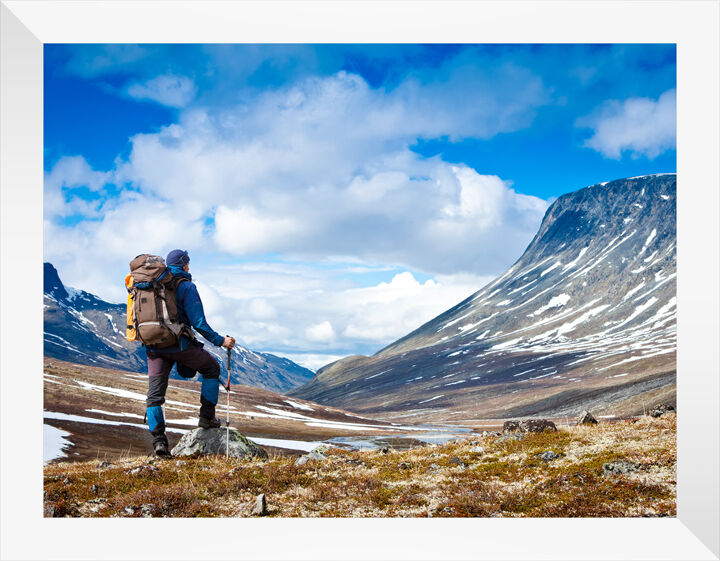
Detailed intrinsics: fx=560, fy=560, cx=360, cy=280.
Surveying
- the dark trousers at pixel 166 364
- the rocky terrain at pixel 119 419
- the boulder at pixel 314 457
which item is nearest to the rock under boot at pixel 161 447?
the dark trousers at pixel 166 364

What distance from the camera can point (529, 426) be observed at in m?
15.3

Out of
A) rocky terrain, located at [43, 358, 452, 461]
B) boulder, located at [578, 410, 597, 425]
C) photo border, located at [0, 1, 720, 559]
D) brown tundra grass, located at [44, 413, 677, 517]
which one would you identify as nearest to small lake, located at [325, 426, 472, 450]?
rocky terrain, located at [43, 358, 452, 461]

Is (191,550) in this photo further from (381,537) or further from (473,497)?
(473,497)

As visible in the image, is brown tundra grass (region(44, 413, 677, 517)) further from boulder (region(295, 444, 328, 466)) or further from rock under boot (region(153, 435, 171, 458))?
boulder (region(295, 444, 328, 466))

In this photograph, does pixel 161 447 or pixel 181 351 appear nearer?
pixel 181 351

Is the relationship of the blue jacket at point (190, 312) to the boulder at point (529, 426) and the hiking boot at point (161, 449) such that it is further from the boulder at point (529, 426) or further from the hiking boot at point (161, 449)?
the boulder at point (529, 426)

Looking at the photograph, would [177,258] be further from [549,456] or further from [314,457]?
[549,456]

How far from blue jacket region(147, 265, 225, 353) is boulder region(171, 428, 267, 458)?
2.75m

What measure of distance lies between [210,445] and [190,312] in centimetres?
365

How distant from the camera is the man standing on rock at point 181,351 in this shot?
37.1 ft

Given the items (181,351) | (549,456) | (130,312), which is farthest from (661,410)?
(130,312)
